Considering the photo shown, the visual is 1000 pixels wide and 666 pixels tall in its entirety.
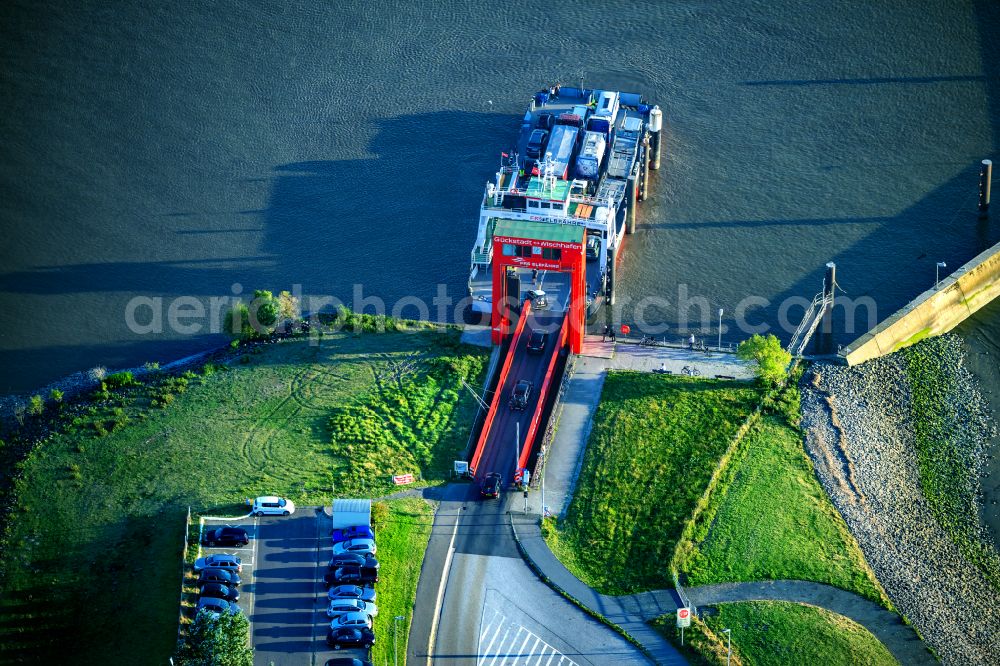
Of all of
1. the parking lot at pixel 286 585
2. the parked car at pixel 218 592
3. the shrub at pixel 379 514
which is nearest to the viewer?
the parking lot at pixel 286 585

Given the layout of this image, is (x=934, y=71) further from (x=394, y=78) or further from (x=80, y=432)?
(x=80, y=432)

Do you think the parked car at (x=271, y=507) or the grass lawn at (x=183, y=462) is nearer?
the grass lawn at (x=183, y=462)

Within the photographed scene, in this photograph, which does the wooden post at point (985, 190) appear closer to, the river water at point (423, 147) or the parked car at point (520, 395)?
the river water at point (423, 147)

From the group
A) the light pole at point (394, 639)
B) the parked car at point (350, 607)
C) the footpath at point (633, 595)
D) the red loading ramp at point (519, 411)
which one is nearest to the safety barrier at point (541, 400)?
the red loading ramp at point (519, 411)

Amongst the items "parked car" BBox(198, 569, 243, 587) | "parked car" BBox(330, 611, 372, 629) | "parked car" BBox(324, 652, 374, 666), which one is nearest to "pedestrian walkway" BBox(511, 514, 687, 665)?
"parked car" BBox(330, 611, 372, 629)

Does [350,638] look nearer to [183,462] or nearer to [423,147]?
[183,462]

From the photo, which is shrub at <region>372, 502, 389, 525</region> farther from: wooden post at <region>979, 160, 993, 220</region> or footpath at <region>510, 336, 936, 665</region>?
wooden post at <region>979, 160, 993, 220</region>

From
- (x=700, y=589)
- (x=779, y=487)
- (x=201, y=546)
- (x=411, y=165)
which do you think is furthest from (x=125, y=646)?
(x=411, y=165)
